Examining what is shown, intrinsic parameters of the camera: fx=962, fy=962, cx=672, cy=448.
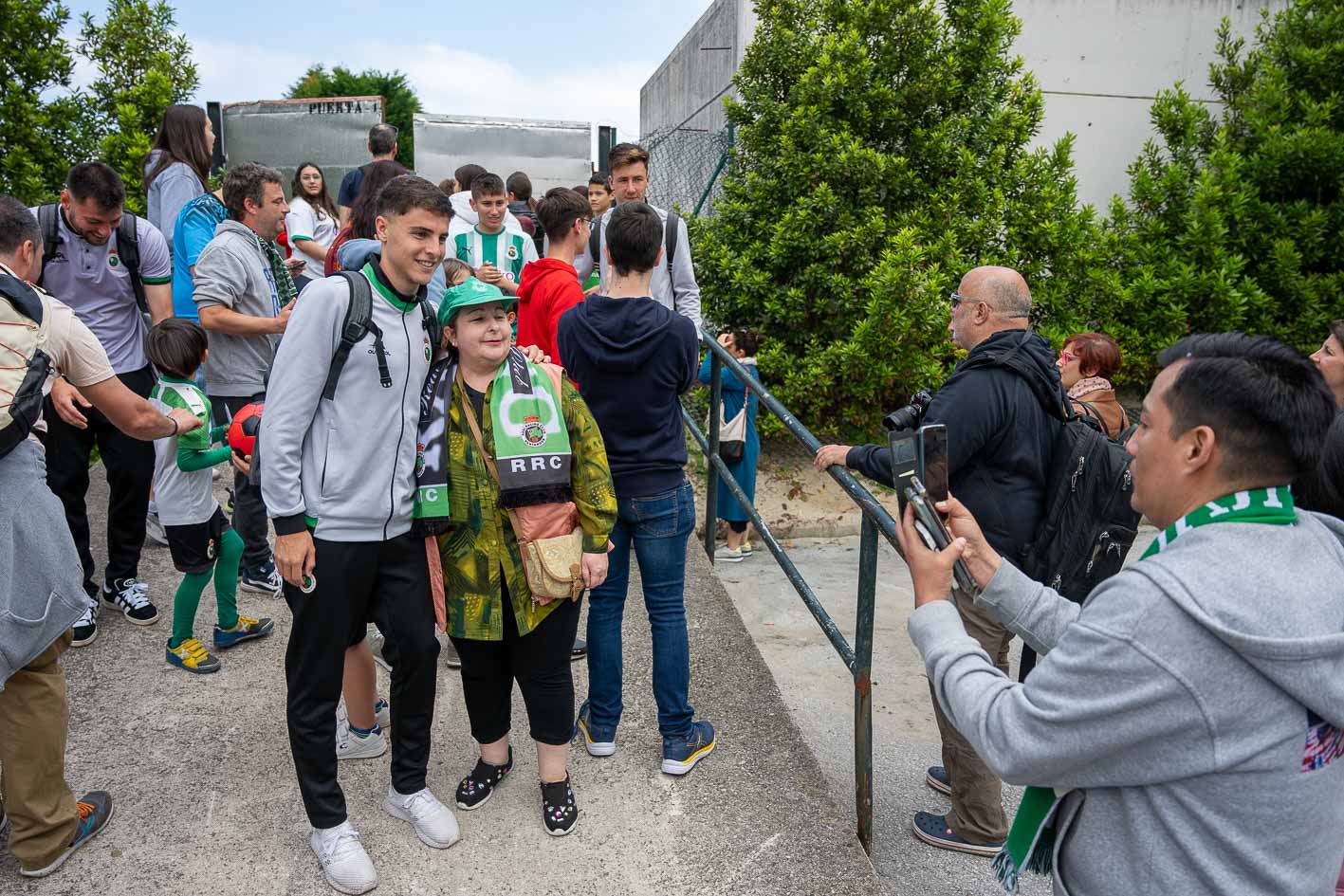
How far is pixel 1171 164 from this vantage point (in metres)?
7.90

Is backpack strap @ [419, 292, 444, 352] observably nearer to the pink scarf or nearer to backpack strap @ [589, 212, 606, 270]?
backpack strap @ [589, 212, 606, 270]

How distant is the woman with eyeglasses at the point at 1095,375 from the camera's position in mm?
3600

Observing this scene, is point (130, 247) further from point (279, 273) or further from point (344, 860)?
point (344, 860)

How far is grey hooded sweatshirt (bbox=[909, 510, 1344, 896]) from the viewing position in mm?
1279

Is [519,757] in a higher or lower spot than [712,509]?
lower

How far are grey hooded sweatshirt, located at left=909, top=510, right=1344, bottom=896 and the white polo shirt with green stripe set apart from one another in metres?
4.07

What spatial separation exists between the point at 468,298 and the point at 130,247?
233 cm

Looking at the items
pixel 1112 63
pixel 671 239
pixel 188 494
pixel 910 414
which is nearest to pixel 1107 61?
pixel 1112 63

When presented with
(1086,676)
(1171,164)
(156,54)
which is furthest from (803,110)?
(1086,676)

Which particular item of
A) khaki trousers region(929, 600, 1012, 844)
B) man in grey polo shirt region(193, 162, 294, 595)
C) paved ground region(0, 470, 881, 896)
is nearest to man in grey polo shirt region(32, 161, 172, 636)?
man in grey polo shirt region(193, 162, 294, 595)

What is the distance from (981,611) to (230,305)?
3174mm

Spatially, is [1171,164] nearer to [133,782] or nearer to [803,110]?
[803,110]

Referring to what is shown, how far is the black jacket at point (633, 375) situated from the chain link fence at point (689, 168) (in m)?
4.60

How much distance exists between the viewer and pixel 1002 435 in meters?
2.96
